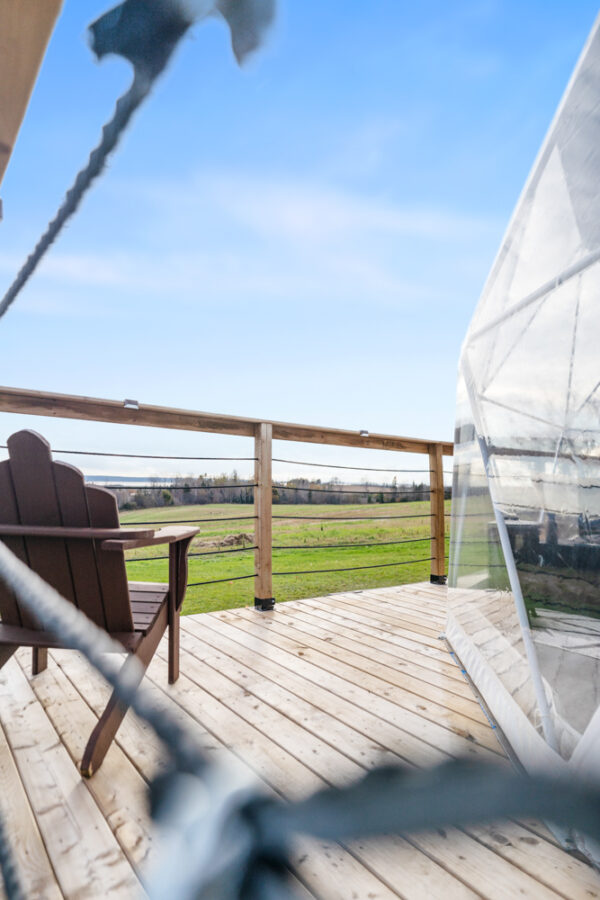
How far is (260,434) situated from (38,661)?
1585 millimetres

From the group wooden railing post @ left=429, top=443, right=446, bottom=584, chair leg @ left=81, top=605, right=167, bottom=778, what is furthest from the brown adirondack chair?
wooden railing post @ left=429, top=443, right=446, bottom=584

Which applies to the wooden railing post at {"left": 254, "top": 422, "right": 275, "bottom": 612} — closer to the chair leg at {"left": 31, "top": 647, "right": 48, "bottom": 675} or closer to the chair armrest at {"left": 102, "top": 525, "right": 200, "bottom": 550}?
the chair armrest at {"left": 102, "top": 525, "right": 200, "bottom": 550}

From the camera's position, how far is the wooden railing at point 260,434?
2.30m

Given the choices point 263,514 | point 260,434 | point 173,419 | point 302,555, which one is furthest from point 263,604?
point 302,555

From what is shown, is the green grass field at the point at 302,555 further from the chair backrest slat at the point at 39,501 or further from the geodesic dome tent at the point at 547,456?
the geodesic dome tent at the point at 547,456

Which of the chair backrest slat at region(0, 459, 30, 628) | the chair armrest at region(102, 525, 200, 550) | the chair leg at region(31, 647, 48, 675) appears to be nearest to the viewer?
the chair armrest at region(102, 525, 200, 550)

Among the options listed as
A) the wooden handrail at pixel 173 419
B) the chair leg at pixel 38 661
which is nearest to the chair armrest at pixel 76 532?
the chair leg at pixel 38 661

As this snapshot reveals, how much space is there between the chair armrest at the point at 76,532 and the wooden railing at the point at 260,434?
35.4 inches

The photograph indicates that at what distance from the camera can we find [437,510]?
150 inches

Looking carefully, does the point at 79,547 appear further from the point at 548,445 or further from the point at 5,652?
the point at 548,445

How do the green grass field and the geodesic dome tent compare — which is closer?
the geodesic dome tent

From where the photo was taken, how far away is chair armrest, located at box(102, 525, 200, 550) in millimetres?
1447

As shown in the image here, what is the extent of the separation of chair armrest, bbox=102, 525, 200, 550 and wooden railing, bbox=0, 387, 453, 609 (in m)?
0.86

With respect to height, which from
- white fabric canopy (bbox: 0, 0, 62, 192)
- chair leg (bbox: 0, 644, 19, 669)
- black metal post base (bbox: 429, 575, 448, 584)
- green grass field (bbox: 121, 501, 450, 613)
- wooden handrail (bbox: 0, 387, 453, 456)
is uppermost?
white fabric canopy (bbox: 0, 0, 62, 192)
